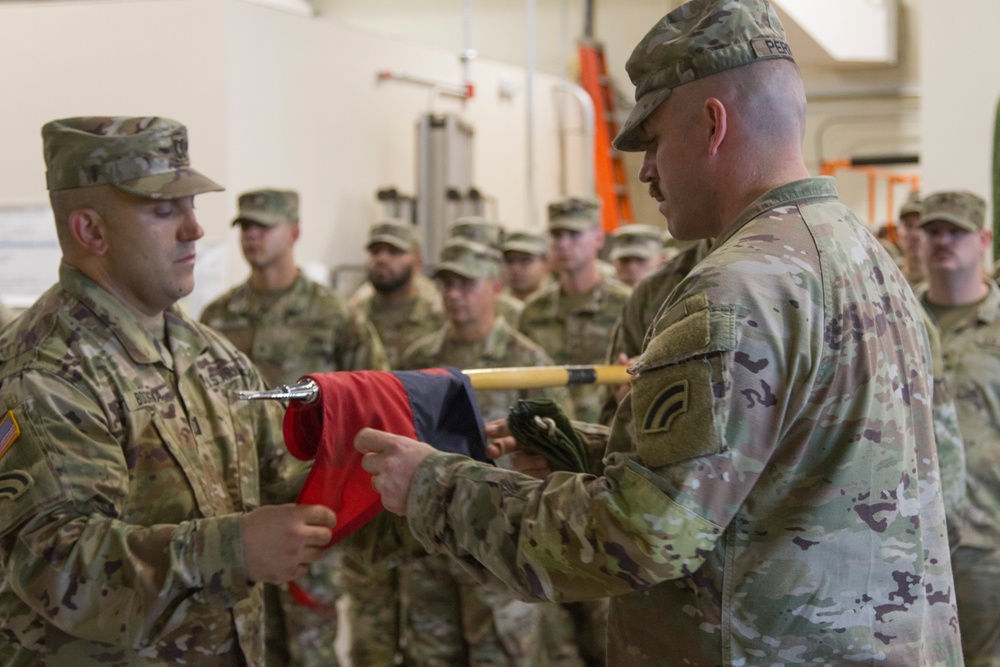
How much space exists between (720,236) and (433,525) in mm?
599

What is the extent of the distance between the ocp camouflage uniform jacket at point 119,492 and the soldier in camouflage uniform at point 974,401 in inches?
89.8

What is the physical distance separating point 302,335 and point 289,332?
63 mm

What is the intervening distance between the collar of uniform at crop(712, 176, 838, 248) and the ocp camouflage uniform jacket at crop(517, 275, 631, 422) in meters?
3.50

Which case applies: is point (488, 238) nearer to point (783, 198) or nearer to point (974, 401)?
point (974, 401)

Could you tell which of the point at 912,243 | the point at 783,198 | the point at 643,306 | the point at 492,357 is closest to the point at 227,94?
the point at 492,357

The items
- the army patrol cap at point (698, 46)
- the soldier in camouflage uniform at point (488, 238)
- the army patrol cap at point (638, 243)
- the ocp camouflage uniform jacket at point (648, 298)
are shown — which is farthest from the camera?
the army patrol cap at point (638, 243)

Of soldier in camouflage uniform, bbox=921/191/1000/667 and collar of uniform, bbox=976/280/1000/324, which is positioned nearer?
soldier in camouflage uniform, bbox=921/191/1000/667

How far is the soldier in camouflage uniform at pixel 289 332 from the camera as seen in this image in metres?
4.41

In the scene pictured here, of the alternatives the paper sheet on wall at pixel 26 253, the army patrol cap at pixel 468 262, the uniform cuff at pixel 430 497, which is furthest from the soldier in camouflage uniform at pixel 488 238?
the uniform cuff at pixel 430 497

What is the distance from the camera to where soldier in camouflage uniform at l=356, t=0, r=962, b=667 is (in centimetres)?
144

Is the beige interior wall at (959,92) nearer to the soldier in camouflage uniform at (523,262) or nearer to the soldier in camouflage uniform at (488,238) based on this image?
the soldier in camouflage uniform at (523,262)

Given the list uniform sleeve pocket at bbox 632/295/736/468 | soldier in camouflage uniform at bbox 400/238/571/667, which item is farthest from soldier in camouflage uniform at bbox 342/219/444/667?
uniform sleeve pocket at bbox 632/295/736/468

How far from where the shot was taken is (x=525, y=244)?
21.7 feet

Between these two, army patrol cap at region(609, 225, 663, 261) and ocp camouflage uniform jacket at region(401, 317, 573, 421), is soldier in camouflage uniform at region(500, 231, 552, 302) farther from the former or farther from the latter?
ocp camouflage uniform jacket at region(401, 317, 573, 421)
